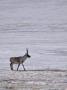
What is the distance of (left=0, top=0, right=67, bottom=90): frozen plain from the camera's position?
6.66 metres

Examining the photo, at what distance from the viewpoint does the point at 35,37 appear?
13.3 metres

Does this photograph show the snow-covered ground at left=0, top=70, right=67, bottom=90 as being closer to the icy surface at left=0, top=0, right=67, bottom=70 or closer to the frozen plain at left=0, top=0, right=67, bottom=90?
the frozen plain at left=0, top=0, right=67, bottom=90

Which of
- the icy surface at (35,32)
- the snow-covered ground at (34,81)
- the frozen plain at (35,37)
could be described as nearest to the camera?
the snow-covered ground at (34,81)

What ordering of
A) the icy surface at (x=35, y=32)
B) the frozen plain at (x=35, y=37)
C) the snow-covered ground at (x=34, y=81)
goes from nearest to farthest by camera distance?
the snow-covered ground at (x=34, y=81), the frozen plain at (x=35, y=37), the icy surface at (x=35, y=32)

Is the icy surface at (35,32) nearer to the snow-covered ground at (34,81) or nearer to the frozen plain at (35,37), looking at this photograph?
the frozen plain at (35,37)

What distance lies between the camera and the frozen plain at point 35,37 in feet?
21.9

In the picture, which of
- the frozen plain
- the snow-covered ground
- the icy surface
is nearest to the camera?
the snow-covered ground

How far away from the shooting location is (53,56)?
1004 centimetres

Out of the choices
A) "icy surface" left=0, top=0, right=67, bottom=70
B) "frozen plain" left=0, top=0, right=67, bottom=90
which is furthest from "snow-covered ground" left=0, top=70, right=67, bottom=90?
"icy surface" left=0, top=0, right=67, bottom=70

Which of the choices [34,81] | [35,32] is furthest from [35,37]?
[34,81]

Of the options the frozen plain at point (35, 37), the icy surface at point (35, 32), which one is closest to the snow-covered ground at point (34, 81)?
the frozen plain at point (35, 37)

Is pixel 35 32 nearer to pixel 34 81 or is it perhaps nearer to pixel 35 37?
pixel 35 37

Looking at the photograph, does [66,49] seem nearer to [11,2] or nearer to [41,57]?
[41,57]

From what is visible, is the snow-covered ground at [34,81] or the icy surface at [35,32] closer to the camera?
the snow-covered ground at [34,81]
